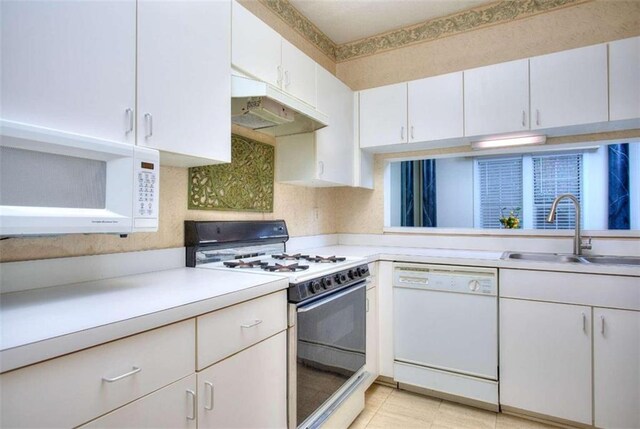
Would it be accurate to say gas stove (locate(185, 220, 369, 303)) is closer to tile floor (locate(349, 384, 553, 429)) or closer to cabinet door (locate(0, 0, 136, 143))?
cabinet door (locate(0, 0, 136, 143))

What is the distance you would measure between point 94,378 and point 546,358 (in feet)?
7.23

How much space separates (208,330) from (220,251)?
0.86 meters

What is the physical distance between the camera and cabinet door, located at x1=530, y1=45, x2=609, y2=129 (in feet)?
6.84

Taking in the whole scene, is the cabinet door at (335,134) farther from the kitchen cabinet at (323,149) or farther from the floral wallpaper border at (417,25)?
the floral wallpaper border at (417,25)

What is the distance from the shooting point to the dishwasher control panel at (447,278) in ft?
6.87

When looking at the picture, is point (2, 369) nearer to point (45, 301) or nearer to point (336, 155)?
point (45, 301)

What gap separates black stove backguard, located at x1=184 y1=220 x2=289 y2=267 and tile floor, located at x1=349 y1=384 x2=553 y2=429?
4.07 feet

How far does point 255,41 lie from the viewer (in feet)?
6.10

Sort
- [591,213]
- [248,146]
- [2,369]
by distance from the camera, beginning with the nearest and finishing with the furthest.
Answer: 1. [2,369]
2. [248,146]
3. [591,213]

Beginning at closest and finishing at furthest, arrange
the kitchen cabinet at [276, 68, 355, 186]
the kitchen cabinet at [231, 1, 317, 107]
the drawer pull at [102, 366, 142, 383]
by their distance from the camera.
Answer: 1. the drawer pull at [102, 366, 142, 383]
2. the kitchen cabinet at [231, 1, 317, 107]
3. the kitchen cabinet at [276, 68, 355, 186]

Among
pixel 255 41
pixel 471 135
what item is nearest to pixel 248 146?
pixel 255 41

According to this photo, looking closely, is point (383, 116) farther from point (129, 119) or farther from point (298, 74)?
point (129, 119)

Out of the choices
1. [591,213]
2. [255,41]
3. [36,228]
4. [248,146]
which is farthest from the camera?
[591,213]

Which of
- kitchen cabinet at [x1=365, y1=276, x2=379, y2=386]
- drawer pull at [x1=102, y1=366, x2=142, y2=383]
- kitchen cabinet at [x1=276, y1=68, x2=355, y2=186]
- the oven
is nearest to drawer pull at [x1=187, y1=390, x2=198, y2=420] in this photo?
drawer pull at [x1=102, y1=366, x2=142, y2=383]
